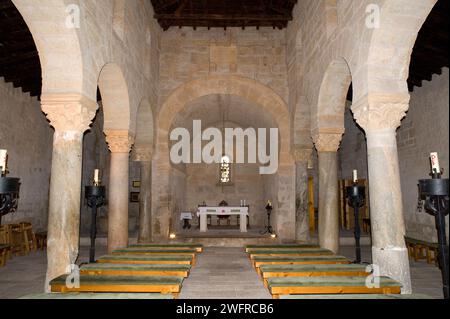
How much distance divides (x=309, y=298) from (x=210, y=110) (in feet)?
34.5

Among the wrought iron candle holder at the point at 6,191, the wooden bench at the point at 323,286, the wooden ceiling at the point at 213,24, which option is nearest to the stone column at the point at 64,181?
the wrought iron candle holder at the point at 6,191

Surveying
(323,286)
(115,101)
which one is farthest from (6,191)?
(115,101)

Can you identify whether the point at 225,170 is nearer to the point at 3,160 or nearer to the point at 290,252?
the point at 290,252

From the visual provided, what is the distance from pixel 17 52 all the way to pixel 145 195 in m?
5.05

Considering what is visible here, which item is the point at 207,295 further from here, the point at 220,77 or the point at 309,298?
the point at 220,77

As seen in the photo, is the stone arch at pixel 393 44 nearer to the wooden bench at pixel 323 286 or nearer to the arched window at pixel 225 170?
the wooden bench at pixel 323 286

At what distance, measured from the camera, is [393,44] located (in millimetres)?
5113

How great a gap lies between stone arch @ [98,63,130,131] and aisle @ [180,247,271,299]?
3.83m

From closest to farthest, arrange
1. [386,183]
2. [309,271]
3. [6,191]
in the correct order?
[6,191]
[309,271]
[386,183]

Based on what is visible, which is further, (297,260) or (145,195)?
(145,195)

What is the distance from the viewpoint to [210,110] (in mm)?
13164

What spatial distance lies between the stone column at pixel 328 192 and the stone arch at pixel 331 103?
0.25 metres

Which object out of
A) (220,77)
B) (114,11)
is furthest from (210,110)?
(114,11)

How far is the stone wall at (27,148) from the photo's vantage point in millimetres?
9750
